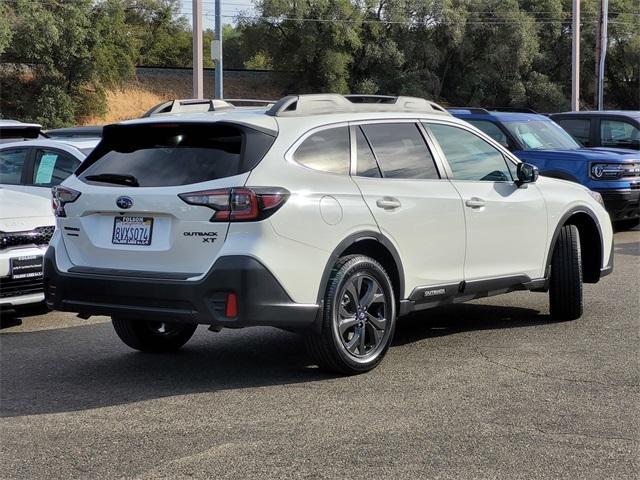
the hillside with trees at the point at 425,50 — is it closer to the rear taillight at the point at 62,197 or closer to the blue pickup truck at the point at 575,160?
the blue pickup truck at the point at 575,160

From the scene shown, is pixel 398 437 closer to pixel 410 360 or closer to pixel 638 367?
pixel 410 360

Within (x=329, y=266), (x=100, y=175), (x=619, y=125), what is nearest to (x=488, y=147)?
(x=329, y=266)

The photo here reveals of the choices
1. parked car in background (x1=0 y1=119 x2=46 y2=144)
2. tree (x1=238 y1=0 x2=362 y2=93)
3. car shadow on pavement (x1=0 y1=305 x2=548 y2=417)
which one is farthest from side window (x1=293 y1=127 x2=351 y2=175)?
tree (x1=238 y1=0 x2=362 y2=93)

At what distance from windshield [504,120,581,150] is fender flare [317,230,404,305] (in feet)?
27.7

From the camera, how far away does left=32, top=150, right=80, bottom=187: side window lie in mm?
9586

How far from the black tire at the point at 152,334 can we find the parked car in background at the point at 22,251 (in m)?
1.36

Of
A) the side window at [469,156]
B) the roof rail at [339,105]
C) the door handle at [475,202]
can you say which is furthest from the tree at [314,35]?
the door handle at [475,202]

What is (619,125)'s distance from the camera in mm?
16156

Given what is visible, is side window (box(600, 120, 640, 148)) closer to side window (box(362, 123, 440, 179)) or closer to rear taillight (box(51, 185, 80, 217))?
side window (box(362, 123, 440, 179))

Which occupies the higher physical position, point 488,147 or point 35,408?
point 488,147

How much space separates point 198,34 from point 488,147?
60.9 ft

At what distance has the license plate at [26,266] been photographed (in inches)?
308

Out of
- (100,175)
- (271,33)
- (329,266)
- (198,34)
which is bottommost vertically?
→ (329,266)

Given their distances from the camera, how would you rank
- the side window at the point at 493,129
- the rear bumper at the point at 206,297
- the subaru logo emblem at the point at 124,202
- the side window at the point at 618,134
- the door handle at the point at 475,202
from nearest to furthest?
the rear bumper at the point at 206,297 < the subaru logo emblem at the point at 124,202 < the door handle at the point at 475,202 < the side window at the point at 493,129 < the side window at the point at 618,134
